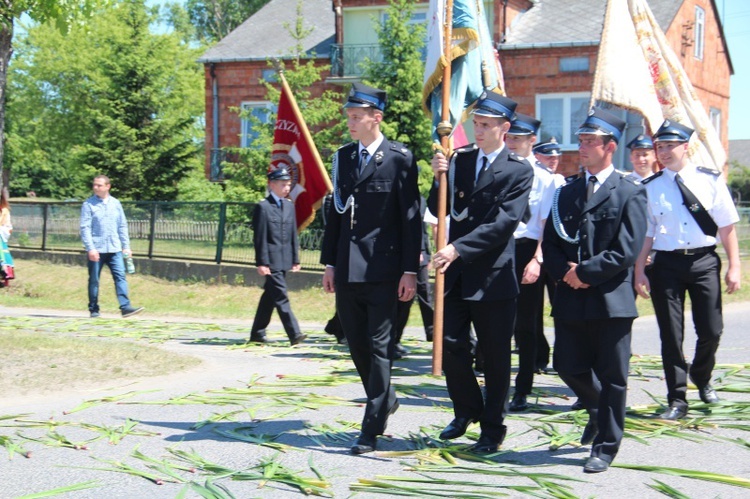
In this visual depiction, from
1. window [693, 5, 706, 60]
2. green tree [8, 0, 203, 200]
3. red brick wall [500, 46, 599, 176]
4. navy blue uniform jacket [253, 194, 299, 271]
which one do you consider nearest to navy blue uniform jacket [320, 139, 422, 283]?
navy blue uniform jacket [253, 194, 299, 271]

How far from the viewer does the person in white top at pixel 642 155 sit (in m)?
8.96

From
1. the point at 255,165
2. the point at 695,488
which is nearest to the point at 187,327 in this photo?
the point at 695,488

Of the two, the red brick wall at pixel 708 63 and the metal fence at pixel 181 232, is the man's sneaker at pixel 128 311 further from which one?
the red brick wall at pixel 708 63

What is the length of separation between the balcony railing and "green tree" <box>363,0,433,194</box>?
5.76 m

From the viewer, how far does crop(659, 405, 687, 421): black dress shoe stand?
7.25 metres

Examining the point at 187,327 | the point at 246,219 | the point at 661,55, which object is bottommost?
the point at 187,327

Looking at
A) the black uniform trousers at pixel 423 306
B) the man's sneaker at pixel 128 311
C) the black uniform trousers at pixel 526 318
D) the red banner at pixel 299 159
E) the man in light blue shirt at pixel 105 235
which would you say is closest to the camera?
the black uniform trousers at pixel 526 318

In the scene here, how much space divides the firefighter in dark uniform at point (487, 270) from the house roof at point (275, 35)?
96.1 feet

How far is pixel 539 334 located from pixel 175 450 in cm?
417

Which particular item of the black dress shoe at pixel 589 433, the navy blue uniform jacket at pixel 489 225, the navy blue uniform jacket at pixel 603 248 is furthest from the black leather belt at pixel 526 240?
the black dress shoe at pixel 589 433

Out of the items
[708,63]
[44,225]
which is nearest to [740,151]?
[708,63]

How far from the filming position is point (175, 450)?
629cm

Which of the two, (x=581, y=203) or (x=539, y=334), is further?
(x=539, y=334)

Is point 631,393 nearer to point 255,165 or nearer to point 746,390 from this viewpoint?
point 746,390
